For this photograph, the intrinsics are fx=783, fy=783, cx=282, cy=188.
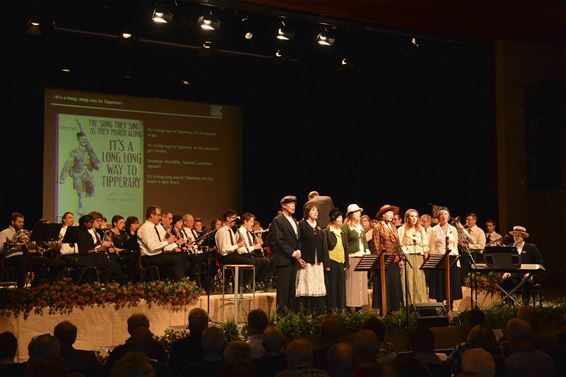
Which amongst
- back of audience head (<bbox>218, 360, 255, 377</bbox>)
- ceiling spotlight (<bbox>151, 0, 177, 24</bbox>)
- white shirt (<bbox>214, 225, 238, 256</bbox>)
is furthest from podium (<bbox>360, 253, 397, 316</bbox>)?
back of audience head (<bbox>218, 360, 255, 377</bbox>)

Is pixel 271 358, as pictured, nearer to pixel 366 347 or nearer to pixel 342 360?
pixel 366 347

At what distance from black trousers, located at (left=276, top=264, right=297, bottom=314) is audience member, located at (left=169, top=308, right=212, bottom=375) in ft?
13.7

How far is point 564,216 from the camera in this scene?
50.9 feet

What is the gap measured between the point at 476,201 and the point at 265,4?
260 inches

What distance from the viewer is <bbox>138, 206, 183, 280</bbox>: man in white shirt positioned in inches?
451

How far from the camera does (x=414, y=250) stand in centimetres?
1175

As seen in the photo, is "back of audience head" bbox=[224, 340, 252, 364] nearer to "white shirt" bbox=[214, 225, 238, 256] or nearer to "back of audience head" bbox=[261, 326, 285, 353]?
"back of audience head" bbox=[261, 326, 285, 353]

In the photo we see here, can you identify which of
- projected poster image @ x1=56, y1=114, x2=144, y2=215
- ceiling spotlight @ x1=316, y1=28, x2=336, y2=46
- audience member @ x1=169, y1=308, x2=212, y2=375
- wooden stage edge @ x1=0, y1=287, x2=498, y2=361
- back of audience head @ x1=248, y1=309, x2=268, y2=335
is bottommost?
wooden stage edge @ x1=0, y1=287, x2=498, y2=361

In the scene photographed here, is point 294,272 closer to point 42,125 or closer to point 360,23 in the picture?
point 360,23

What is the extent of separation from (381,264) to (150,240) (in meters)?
3.42

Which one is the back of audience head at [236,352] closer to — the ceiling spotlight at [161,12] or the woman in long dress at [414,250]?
the woman in long dress at [414,250]

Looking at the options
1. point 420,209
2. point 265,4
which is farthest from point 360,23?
point 420,209

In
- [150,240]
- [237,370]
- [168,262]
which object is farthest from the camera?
[168,262]

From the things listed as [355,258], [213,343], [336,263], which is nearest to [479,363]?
[213,343]
